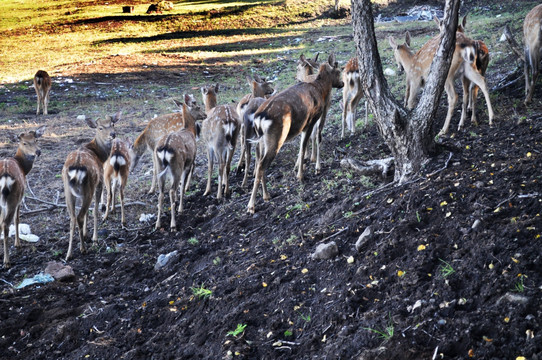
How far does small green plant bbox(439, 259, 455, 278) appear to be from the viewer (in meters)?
4.12

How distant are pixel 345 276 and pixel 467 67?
475 centimetres

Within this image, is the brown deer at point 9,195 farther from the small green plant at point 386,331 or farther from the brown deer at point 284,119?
the small green plant at point 386,331

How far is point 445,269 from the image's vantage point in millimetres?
4168

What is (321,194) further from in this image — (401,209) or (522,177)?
(522,177)

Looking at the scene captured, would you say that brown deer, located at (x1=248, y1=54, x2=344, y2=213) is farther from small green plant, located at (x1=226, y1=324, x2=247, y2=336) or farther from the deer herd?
small green plant, located at (x1=226, y1=324, x2=247, y2=336)

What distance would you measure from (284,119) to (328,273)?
10.5 ft

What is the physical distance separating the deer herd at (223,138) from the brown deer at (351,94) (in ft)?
0.08

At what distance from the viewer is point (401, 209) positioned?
17.2 ft

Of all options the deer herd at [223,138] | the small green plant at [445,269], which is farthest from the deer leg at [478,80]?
the small green plant at [445,269]

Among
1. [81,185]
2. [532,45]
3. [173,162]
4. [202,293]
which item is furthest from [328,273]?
[532,45]

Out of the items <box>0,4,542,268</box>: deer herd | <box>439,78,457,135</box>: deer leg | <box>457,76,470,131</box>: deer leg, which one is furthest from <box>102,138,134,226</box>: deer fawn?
<box>457,76,470,131</box>: deer leg

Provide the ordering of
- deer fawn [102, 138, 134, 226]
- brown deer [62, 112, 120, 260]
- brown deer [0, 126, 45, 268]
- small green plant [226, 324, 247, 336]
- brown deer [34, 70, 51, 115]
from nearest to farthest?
small green plant [226, 324, 247, 336] → brown deer [0, 126, 45, 268] → brown deer [62, 112, 120, 260] → deer fawn [102, 138, 134, 226] → brown deer [34, 70, 51, 115]

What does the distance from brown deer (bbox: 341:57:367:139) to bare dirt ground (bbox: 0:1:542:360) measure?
4.86 feet

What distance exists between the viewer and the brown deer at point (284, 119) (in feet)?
24.6
